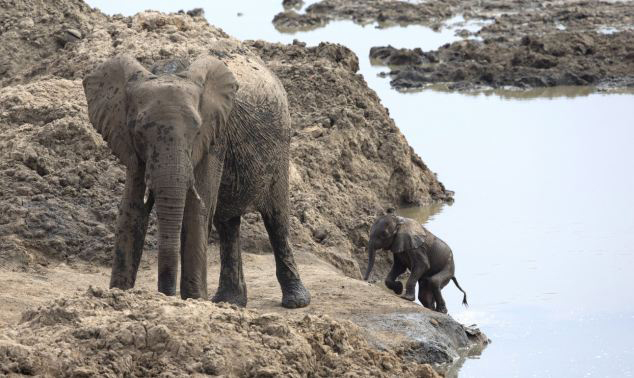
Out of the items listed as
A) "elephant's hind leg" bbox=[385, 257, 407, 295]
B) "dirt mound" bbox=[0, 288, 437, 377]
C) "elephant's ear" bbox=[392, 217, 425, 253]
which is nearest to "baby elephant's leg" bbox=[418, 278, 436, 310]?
"elephant's hind leg" bbox=[385, 257, 407, 295]

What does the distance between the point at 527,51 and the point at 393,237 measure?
14730 mm

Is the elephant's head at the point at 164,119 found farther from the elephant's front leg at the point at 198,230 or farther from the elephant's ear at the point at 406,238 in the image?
the elephant's ear at the point at 406,238

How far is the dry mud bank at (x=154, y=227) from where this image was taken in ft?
28.5

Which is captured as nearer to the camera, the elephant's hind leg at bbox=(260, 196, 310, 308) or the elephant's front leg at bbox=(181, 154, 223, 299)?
the elephant's front leg at bbox=(181, 154, 223, 299)

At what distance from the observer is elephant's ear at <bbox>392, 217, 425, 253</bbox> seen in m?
14.0

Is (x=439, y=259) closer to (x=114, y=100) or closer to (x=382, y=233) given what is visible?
(x=382, y=233)

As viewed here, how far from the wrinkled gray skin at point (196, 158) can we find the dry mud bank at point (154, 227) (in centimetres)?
41

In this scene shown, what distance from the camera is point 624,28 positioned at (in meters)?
32.5

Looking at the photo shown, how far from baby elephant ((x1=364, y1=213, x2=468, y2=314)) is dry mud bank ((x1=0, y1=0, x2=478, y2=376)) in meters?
0.57

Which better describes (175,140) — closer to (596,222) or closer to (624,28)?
(596,222)

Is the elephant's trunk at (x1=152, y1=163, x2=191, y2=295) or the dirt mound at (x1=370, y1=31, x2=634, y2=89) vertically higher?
the elephant's trunk at (x1=152, y1=163, x2=191, y2=295)

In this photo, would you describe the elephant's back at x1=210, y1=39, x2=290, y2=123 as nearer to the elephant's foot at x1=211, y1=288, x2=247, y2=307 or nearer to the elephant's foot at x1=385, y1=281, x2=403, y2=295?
the elephant's foot at x1=211, y1=288, x2=247, y2=307

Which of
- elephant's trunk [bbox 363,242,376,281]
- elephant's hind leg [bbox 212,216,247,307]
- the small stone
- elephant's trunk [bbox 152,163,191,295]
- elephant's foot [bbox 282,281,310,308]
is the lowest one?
elephant's trunk [bbox 363,242,376,281]

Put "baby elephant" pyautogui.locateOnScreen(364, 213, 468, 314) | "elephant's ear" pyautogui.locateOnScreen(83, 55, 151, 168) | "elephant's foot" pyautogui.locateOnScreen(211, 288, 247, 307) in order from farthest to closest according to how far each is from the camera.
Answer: "baby elephant" pyautogui.locateOnScreen(364, 213, 468, 314) → "elephant's foot" pyautogui.locateOnScreen(211, 288, 247, 307) → "elephant's ear" pyautogui.locateOnScreen(83, 55, 151, 168)
